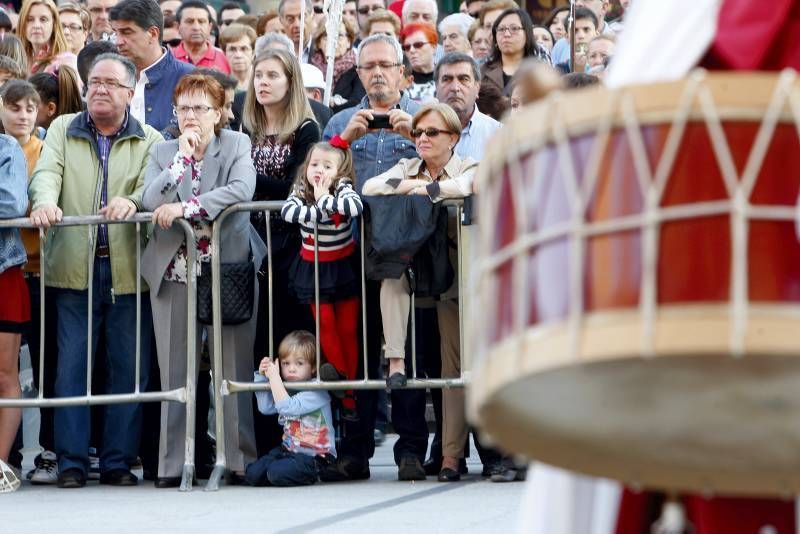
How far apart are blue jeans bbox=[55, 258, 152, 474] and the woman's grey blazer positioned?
234mm

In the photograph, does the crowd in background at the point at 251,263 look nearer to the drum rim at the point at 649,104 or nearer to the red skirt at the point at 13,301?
the red skirt at the point at 13,301

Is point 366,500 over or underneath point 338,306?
underneath

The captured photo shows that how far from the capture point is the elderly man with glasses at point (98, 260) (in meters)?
7.71

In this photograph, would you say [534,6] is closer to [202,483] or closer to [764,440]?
[202,483]

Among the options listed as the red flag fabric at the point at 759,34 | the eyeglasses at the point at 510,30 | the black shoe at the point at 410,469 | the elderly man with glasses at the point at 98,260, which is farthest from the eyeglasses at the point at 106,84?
the red flag fabric at the point at 759,34

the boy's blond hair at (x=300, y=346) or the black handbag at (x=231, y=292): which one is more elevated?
the black handbag at (x=231, y=292)

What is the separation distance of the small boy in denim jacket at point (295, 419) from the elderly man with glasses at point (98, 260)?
Result: 64cm

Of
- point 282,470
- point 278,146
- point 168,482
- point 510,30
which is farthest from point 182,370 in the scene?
point 510,30

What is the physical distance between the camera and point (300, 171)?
7562 mm

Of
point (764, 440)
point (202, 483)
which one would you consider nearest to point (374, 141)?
point (202, 483)

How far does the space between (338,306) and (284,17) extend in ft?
13.7

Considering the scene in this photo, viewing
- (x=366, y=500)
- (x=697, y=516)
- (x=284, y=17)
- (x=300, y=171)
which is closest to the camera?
(x=697, y=516)

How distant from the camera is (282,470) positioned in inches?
291

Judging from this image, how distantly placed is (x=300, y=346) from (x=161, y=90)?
1941 millimetres
